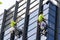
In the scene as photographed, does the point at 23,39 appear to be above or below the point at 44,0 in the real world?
below

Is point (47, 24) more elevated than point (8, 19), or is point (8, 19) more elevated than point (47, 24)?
point (8, 19)

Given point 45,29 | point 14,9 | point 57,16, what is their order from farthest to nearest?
point 14,9 < point 57,16 < point 45,29

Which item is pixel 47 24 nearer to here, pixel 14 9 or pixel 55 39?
pixel 55 39

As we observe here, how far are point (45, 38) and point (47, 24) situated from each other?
4.12 ft

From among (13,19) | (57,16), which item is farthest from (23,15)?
(57,16)

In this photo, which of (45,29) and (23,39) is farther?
(23,39)

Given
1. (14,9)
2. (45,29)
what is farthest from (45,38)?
(14,9)

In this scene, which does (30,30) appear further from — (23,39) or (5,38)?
(5,38)

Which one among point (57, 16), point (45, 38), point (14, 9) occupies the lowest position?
point (45, 38)

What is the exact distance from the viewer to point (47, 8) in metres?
32.7

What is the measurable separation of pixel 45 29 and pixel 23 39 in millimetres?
3130

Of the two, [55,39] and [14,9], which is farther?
[14,9]

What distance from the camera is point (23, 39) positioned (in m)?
33.3

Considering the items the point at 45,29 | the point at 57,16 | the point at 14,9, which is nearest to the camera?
the point at 45,29
